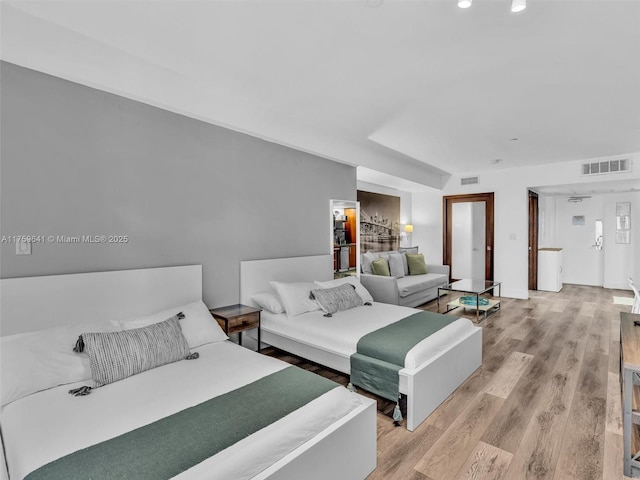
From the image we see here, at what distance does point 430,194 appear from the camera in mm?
7688

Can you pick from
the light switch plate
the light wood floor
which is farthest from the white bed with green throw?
the light wood floor

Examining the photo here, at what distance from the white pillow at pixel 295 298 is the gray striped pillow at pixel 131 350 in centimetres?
116

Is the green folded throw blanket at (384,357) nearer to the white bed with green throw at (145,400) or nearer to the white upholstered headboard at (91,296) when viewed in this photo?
the white bed with green throw at (145,400)

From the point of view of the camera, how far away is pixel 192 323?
2.61 meters

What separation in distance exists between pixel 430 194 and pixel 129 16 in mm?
6770

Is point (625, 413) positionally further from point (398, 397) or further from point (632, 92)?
point (632, 92)

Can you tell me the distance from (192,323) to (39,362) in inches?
36.6

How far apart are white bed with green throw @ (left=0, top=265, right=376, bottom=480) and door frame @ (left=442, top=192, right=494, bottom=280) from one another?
593 cm

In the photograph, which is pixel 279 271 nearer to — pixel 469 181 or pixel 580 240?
pixel 469 181

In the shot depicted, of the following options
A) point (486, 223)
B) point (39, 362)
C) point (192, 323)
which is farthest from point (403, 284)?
point (39, 362)

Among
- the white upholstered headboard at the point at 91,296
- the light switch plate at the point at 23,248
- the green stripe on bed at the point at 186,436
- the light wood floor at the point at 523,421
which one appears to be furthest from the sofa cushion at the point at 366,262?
the light switch plate at the point at 23,248

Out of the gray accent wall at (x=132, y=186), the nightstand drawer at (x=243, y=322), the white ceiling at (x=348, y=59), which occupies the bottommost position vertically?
the nightstand drawer at (x=243, y=322)

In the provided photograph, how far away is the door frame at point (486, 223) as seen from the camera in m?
6.81

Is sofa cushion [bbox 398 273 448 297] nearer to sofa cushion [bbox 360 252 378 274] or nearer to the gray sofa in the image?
the gray sofa
